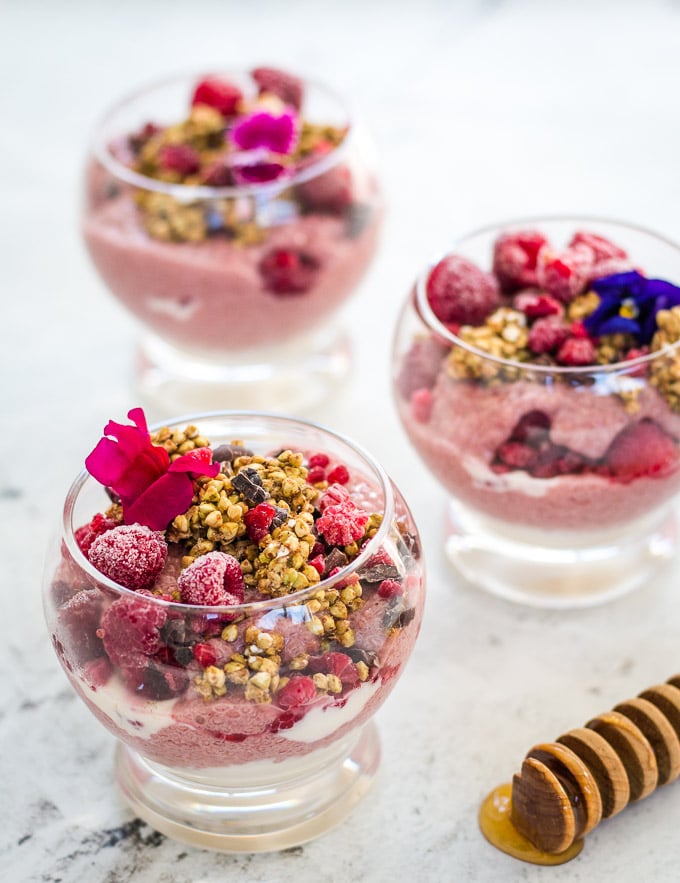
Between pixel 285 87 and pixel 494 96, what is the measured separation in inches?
34.9

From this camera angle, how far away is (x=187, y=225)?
1750mm

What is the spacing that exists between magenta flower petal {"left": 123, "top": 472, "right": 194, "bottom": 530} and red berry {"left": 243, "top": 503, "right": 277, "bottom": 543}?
0.07 m

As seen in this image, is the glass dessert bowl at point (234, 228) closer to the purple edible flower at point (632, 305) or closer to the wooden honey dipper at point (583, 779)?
the purple edible flower at point (632, 305)

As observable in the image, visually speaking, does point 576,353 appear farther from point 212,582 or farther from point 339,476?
point 212,582

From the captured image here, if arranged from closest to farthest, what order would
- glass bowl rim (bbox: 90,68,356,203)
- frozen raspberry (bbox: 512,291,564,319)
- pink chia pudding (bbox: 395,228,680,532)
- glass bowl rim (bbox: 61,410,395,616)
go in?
glass bowl rim (bbox: 61,410,395,616), pink chia pudding (bbox: 395,228,680,532), frozen raspberry (bbox: 512,291,564,319), glass bowl rim (bbox: 90,68,356,203)

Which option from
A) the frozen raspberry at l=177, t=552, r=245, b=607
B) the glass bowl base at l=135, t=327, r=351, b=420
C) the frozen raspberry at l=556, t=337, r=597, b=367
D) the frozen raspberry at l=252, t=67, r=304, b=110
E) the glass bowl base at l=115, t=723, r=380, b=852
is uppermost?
the frozen raspberry at l=252, t=67, r=304, b=110

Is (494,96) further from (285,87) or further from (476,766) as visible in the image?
(476,766)

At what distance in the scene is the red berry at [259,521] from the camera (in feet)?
3.79

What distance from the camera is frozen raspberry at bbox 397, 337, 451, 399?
149cm

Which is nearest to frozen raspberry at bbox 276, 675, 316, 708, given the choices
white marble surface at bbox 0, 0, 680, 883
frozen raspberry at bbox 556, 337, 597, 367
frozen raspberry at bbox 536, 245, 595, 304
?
white marble surface at bbox 0, 0, 680, 883

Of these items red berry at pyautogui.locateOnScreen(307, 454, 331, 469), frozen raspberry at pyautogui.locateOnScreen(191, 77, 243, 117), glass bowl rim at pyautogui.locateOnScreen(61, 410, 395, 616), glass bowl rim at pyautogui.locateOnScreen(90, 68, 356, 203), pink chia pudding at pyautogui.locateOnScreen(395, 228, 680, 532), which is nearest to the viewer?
glass bowl rim at pyautogui.locateOnScreen(61, 410, 395, 616)

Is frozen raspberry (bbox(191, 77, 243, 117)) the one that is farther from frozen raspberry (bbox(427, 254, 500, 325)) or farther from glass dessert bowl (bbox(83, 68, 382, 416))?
frozen raspberry (bbox(427, 254, 500, 325))

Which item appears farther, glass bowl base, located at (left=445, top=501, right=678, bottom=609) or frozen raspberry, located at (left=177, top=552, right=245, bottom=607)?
glass bowl base, located at (left=445, top=501, right=678, bottom=609)

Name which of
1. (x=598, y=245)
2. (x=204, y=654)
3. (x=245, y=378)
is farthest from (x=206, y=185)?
(x=204, y=654)
